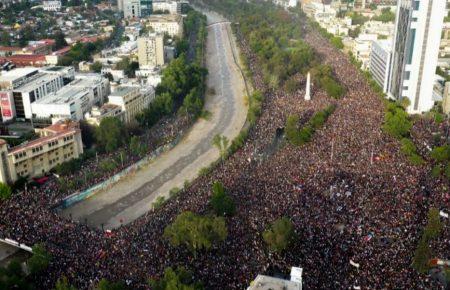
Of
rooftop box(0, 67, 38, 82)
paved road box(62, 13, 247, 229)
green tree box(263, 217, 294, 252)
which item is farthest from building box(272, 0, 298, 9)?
green tree box(263, 217, 294, 252)

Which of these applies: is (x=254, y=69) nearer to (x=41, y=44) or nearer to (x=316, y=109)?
(x=316, y=109)

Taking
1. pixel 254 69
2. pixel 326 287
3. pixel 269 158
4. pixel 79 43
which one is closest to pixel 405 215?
pixel 326 287

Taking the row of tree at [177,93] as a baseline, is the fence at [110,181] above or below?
below

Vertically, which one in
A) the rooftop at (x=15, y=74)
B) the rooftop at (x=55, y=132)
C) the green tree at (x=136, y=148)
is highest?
the rooftop at (x=15, y=74)

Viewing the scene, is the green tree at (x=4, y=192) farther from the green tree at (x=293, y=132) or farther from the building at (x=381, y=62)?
the building at (x=381, y=62)

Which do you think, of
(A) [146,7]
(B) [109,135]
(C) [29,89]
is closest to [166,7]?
(A) [146,7]

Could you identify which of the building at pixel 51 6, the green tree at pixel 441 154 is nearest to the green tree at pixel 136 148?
the green tree at pixel 441 154

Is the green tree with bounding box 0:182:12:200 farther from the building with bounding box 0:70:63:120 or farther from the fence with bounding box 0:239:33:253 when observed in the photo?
the building with bounding box 0:70:63:120
